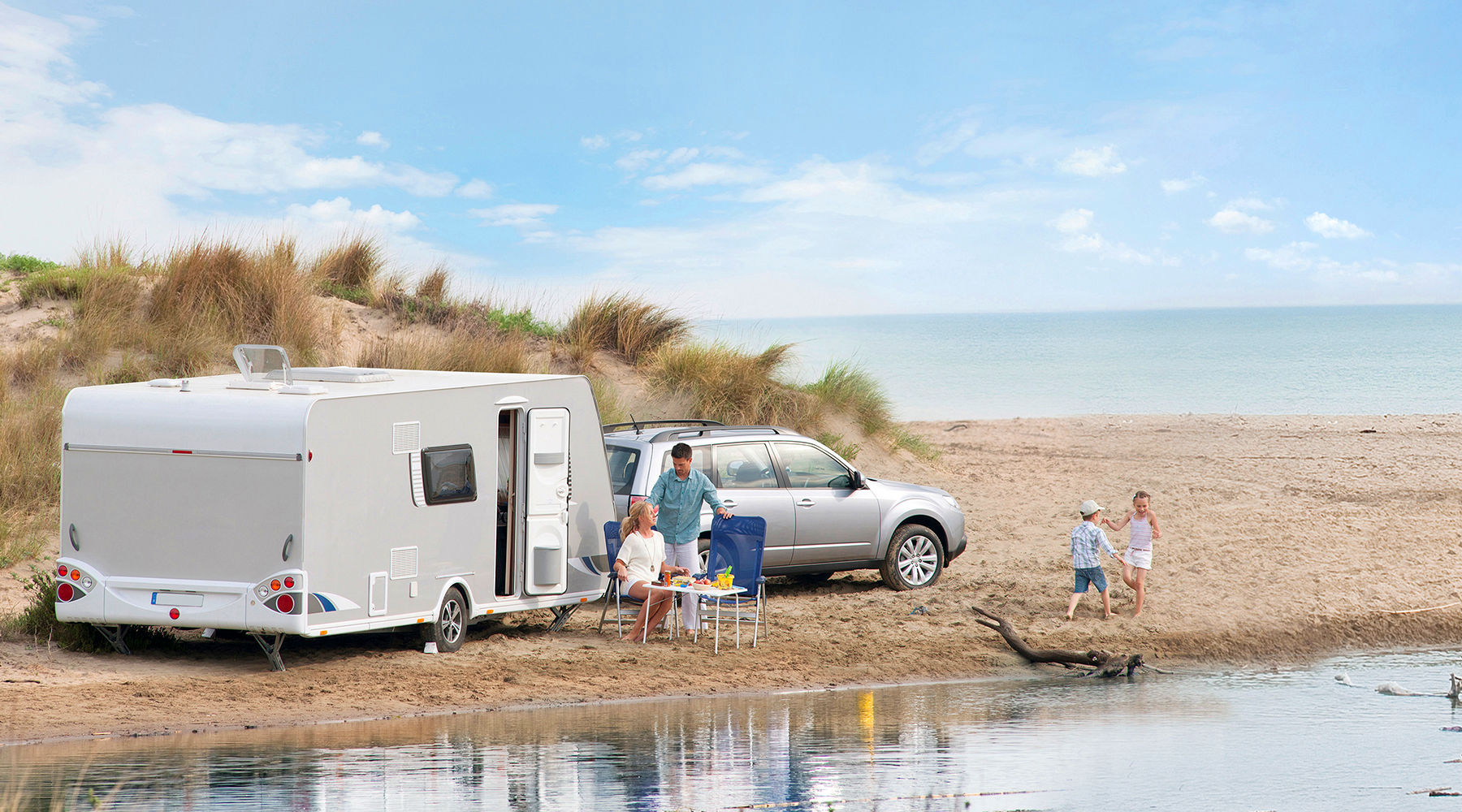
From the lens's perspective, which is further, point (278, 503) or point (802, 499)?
point (802, 499)

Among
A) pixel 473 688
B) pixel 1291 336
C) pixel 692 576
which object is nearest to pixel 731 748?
pixel 473 688

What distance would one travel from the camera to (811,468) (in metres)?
13.3

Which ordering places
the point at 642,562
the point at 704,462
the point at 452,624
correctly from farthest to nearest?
the point at 704,462, the point at 642,562, the point at 452,624

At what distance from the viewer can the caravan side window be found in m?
10.2

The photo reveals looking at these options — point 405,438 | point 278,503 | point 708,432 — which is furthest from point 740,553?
point 278,503

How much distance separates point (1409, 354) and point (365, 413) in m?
82.7

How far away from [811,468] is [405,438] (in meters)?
4.58

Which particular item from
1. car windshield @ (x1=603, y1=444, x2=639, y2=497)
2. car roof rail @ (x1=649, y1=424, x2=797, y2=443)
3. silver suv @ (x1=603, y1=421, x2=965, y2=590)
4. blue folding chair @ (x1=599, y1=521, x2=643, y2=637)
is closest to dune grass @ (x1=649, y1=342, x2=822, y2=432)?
silver suv @ (x1=603, y1=421, x2=965, y2=590)

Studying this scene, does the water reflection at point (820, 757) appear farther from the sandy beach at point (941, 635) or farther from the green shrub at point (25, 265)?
the green shrub at point (25, 265)

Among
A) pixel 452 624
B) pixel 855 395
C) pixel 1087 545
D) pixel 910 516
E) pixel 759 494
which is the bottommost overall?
pixel 452 624

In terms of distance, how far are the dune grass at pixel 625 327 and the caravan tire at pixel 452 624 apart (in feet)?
44.8

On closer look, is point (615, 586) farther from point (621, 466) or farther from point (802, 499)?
point (802, 499)

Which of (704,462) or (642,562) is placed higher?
(704,462)

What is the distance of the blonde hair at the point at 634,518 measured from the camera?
11008 mm
